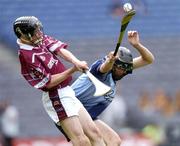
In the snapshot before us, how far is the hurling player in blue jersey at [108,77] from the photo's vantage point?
871 centimetres

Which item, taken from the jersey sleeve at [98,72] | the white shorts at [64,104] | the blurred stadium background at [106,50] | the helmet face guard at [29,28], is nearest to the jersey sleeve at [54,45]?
the helmet face guard at [29,28]

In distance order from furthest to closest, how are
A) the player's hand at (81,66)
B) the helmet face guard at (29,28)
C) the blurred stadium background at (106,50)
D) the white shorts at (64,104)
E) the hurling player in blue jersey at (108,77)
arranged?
the blurred stadium background at (106,50)
the hurling player in blue jersey at (108,77)
the white shorts at (64,104)
the helmet face guard at (29,28)
the player's hand at (81,66)

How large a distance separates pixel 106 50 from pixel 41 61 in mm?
8576

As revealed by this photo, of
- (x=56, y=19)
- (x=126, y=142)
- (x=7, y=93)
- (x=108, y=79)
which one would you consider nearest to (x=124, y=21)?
(x=108, y=79)

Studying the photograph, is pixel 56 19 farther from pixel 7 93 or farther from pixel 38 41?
pixel 38 41

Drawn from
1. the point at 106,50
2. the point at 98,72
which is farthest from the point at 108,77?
the point at 106,50

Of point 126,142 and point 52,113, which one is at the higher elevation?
point 52,113

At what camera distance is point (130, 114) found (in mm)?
14844

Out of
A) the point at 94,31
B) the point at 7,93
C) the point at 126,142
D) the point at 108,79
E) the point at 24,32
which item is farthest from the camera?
the point at 94,31

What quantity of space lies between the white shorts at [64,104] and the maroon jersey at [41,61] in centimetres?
20

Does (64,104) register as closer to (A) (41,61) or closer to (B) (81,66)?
(A) (41,61)

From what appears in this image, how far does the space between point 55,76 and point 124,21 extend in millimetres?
Answer: 869

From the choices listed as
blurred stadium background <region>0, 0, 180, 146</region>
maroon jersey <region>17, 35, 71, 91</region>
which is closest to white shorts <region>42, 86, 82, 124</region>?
maroon jersey <region>17, 35, 71, 91</region>

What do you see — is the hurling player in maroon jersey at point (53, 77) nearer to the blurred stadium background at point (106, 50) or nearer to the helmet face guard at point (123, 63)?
the helmet face guard at point (123, 63)
